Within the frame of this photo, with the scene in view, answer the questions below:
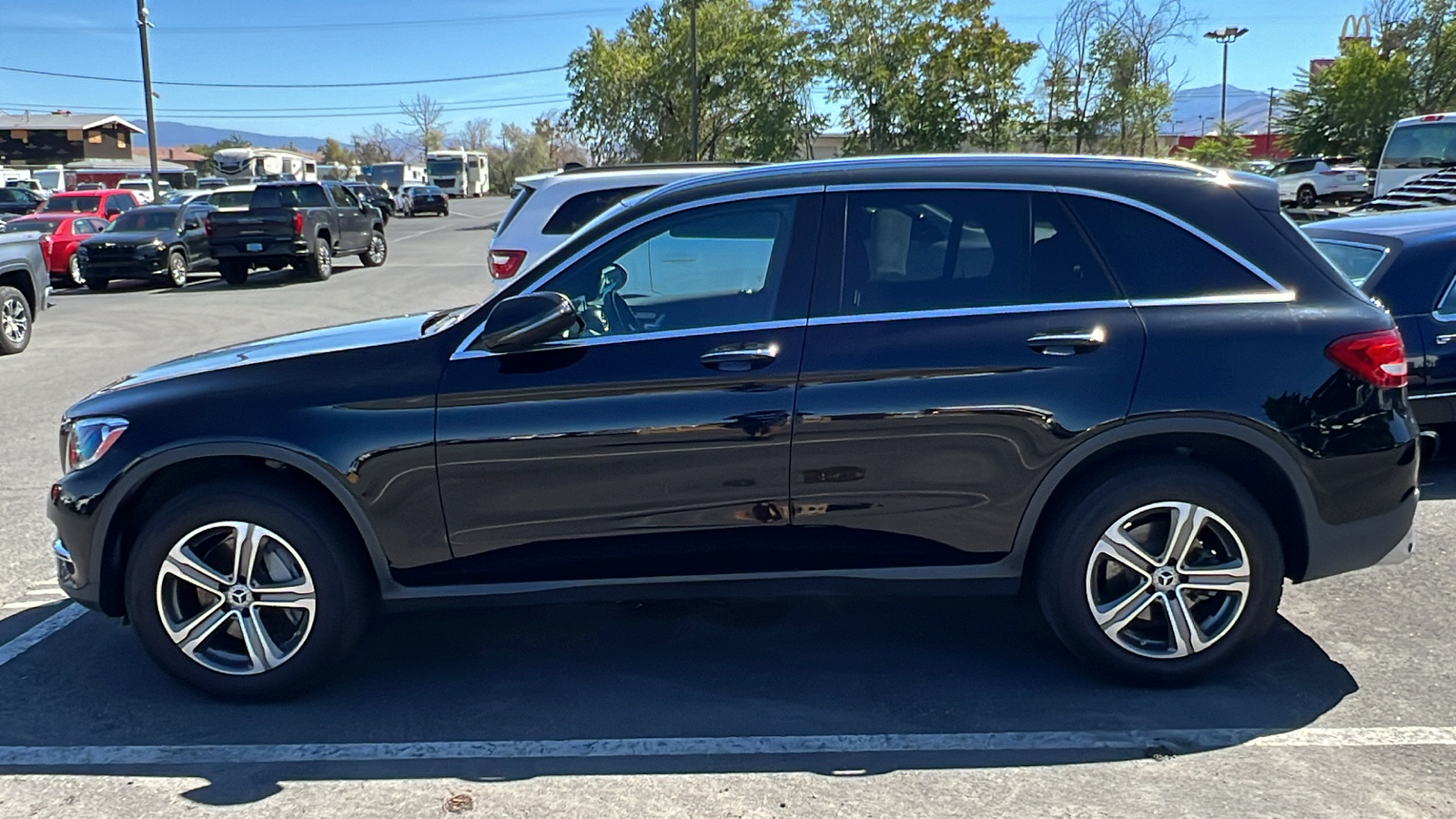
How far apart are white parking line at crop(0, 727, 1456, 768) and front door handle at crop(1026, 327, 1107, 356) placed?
4.10ft

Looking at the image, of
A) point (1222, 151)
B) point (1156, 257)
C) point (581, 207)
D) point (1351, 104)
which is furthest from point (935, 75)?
point (1156, 257)

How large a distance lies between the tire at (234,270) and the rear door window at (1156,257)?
20.4m

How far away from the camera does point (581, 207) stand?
332 inches

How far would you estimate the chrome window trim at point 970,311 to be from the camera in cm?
405

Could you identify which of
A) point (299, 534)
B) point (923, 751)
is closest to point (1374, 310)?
point (923, 751)

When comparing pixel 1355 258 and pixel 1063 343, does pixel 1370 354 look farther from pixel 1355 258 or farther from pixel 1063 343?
pixel 1355 258

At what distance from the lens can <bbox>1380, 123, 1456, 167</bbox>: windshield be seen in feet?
62.7

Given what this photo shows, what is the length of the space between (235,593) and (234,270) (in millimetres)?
19538

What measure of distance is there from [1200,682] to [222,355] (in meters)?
3.79

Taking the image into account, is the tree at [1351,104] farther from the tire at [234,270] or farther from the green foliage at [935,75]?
the tire at [234,270]

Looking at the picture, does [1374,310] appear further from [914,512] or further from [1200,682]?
[914,512]

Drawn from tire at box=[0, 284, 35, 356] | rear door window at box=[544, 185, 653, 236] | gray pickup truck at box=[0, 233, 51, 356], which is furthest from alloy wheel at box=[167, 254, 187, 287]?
rear door window at box=[544, 185, 653, 236]

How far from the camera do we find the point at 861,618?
4.90 m

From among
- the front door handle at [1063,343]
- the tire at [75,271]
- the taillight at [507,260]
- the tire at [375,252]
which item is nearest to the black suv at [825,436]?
the front door handle at [1063,343]
